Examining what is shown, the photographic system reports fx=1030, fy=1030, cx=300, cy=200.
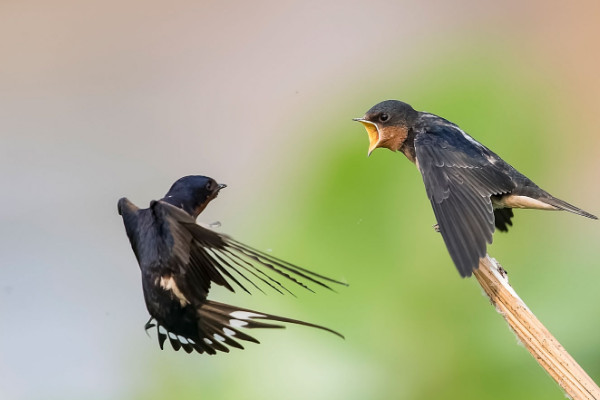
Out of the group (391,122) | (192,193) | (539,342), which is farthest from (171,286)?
(391,122)

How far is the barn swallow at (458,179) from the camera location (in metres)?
2.76

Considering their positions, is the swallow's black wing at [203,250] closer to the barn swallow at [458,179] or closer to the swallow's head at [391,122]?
the barn swallow at [458,179]

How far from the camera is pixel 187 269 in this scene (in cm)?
255

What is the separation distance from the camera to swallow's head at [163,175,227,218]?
2668 mm

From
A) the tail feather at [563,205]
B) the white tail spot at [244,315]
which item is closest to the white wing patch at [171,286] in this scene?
the white tail spot at [244,315]

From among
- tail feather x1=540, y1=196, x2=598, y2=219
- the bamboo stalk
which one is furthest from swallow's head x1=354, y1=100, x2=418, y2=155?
the bamboo stalk

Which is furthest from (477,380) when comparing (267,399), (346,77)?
(346,77)

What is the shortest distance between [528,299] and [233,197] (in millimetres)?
2067

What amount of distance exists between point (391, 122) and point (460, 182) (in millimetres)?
453

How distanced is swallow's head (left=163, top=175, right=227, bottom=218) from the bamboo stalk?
732mm

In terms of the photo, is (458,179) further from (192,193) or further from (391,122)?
(192,193)

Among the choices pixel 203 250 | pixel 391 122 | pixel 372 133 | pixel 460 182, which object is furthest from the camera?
pixel 372 133

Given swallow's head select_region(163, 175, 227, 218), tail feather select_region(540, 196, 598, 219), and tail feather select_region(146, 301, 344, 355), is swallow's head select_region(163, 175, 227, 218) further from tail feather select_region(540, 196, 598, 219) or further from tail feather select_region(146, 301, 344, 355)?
tail feather select_region(540, 196, 598, 219)

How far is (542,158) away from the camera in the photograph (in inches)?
176
